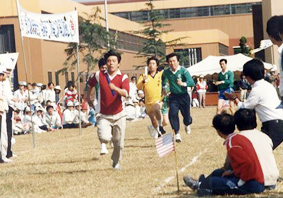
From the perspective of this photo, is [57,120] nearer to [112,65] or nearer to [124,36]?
[112,65]

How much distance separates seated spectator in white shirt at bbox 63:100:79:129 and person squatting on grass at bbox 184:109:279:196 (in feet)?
73.9

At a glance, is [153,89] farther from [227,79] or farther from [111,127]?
[111,127]

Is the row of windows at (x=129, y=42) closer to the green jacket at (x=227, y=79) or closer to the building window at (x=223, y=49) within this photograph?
the building window at (x=223, y=49)

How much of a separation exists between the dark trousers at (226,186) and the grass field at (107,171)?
17 centimetres

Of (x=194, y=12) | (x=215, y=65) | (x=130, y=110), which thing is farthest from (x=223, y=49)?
(x=130, y=110)

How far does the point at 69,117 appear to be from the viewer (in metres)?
32.3

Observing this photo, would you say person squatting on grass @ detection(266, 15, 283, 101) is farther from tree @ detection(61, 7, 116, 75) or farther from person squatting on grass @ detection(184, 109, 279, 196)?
tree @ detection(61, 7, 116, 75)

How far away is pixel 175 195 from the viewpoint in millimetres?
10117

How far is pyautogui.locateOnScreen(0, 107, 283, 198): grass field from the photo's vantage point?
11.0m

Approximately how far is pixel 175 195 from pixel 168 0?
98764 millimetres

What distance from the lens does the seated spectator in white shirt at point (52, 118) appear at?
3102cm

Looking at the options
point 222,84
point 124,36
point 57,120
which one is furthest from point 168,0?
point 222,84

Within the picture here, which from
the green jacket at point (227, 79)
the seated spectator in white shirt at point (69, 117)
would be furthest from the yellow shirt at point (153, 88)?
the seated spectator in white shirt at point (69, 117)

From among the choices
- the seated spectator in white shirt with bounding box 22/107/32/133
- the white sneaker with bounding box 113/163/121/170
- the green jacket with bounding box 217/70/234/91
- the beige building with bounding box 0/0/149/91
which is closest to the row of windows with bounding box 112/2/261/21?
the beige building with bounding box 0/0/149/91
